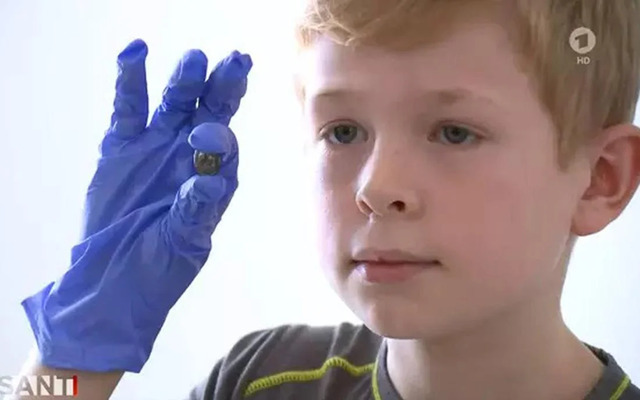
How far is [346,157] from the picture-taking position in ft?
2.42

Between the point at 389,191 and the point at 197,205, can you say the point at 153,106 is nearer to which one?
the point at 197,205

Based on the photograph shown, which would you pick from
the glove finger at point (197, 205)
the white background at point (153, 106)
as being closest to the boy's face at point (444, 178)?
the glove finger at point (197, 205)

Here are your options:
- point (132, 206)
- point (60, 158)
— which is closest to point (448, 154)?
point (132, 206)

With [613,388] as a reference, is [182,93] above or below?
above

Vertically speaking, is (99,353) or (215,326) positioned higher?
(215,326)

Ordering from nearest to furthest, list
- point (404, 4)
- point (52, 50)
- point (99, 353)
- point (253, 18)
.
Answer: point (404, 4)
point (99, 353)
point (253, 18)
point (52, 50)

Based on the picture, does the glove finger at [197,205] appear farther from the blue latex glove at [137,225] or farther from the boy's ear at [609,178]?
the boy's ear at [609,178]

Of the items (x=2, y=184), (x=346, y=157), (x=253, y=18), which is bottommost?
(x=346, y=157)

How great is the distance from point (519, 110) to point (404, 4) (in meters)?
0.12

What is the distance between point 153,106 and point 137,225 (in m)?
0.50

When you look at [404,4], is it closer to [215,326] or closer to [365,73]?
[365,73]

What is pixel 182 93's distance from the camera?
32.1 inches

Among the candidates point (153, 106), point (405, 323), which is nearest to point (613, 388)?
point (405, 323)

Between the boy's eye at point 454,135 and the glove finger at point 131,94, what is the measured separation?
0.28 metres
